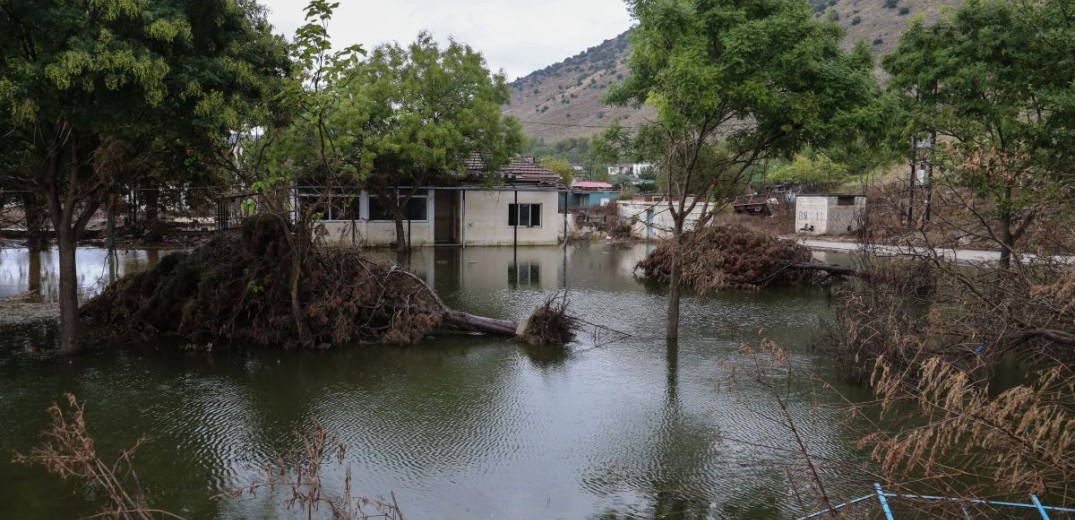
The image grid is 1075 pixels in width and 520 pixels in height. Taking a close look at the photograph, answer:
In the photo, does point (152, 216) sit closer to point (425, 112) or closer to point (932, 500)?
point (425, 112)

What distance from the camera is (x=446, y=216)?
31188 mm

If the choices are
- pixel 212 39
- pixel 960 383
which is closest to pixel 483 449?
pixel 960 383

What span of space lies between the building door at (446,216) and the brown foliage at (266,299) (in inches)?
738

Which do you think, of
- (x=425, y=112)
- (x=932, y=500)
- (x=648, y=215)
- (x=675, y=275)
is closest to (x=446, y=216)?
(x=425, y=112)

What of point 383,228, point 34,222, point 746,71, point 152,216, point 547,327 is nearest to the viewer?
point 746,71

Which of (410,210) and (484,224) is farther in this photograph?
(484,224)

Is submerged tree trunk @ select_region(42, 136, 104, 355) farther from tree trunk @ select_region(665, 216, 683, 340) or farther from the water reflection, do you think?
tree trunk @ select_region(665, 216, 683, 340)

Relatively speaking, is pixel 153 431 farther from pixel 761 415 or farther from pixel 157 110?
pixel 761 415

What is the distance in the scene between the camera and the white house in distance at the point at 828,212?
32844 mm

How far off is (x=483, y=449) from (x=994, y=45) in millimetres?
11688

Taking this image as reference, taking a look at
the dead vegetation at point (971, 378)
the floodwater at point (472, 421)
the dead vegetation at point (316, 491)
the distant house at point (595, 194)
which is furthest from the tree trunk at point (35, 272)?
the distant house at point (595, 194)

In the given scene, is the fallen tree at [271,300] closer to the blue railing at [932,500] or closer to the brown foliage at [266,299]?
the brown foliage at [266,299]

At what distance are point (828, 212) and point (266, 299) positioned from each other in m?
27.9

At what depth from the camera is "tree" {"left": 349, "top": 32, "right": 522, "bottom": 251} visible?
2319cm
